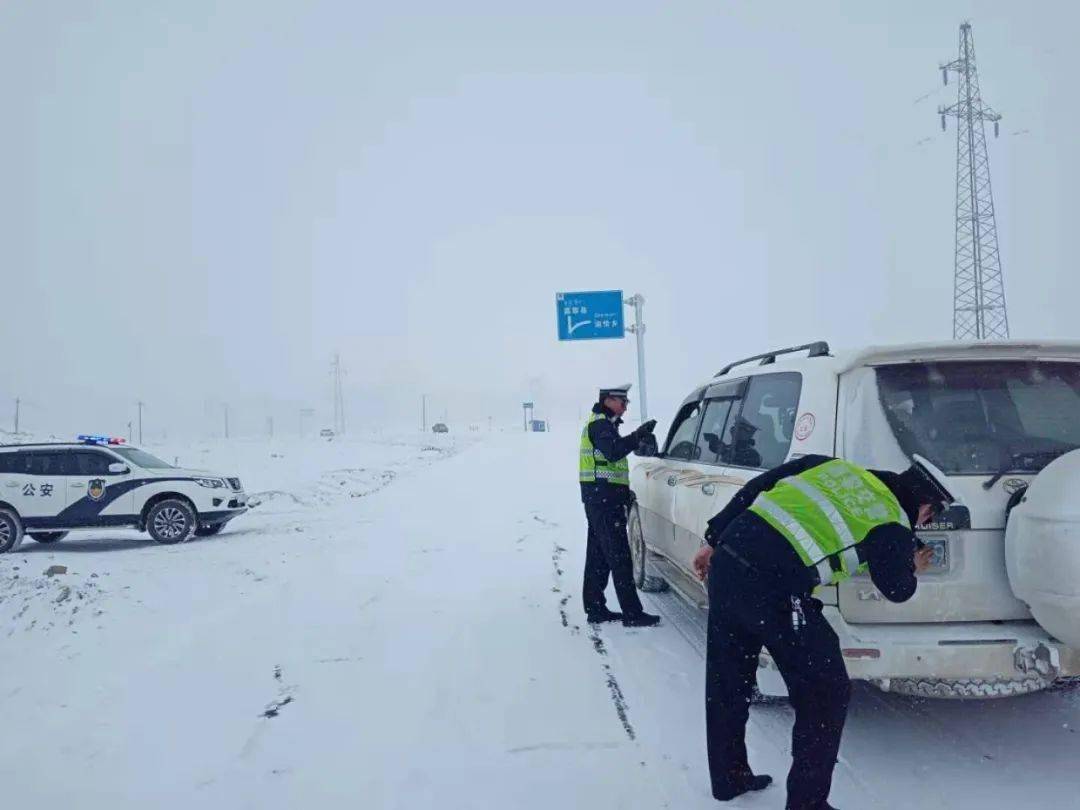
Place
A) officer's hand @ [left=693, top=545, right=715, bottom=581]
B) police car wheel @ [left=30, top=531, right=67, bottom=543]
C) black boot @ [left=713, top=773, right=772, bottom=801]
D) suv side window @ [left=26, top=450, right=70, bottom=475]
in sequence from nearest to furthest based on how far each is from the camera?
black boot @ [left=713, top=773, right=772, bottom=801]
officer's hand @ [left=693, top=545, right=715, bottom=581]
suv side window @ [left=26, top=450, right=70, bottom=475]
police car wheel @ [left=30, top=531, right=67, bottom=543]

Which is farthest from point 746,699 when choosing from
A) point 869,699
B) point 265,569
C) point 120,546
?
point 120,546

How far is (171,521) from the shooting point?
37.6 ft

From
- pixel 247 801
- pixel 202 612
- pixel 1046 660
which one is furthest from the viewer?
pixel 202 612

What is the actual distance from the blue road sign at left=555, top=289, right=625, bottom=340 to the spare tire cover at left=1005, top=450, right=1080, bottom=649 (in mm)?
18752

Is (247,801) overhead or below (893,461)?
below

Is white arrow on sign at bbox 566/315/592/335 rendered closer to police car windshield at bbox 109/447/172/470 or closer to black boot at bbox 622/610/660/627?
police car windshield at bbox 109/447/172/470

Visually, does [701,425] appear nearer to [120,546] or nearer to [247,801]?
[247,801]

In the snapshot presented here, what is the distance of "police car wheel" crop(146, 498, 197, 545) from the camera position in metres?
11.4

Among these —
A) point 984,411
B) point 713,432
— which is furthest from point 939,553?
point 713,432

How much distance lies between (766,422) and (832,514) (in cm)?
157

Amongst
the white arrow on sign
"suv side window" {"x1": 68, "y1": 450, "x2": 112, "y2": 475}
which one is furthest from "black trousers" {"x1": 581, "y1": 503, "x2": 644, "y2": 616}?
the white arrow on sign

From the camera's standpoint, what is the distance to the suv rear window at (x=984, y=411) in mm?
3383

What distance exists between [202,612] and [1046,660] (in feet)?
20.1

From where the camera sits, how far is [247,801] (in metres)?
3.30
